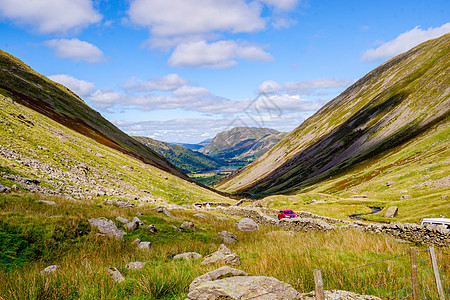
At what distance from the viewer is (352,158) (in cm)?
11950

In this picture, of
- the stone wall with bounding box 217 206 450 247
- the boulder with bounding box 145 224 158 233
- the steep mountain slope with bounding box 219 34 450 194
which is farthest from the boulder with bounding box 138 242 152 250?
the steep mountain slope with bounding box 219 34 450 194

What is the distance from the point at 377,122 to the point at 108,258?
5793 inches

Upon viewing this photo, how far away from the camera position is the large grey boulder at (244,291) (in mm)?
6289

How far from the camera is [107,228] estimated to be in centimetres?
1496

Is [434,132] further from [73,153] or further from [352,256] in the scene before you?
[73,153]

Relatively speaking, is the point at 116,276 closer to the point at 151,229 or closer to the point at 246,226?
the point at 151,229

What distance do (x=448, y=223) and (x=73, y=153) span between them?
51810 mm

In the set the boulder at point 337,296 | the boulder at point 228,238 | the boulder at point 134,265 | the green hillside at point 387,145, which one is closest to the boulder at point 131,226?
the boulder at point 228,238

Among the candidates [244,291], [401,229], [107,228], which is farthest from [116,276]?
[401,229]

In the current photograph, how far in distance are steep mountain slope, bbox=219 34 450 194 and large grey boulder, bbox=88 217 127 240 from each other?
91867mm

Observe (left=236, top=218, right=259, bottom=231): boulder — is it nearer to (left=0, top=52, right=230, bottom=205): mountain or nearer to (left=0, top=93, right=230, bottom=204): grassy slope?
(left=0, top=52, right=230, bottom=205): mountain

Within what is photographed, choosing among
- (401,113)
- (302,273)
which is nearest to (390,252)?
(302,273)

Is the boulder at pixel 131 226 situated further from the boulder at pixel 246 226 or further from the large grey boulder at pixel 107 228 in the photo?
the boulder at pixel 246 226

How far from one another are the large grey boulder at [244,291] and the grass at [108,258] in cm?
107
